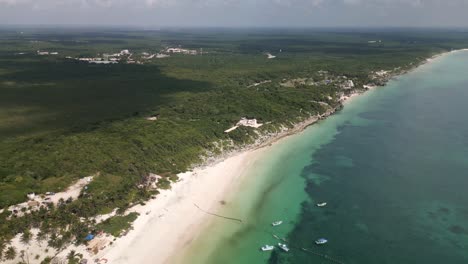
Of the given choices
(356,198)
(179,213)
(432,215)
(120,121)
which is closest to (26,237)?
(179,213)

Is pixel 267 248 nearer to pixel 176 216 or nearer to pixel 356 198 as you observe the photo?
pixel 176 216

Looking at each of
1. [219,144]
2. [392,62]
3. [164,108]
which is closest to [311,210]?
[219,144]

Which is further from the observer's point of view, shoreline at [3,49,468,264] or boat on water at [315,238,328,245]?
boat on water at [315,238,328,245]

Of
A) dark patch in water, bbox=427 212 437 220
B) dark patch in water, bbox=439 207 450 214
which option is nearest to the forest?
dark patch in water, bbox=427 212 437 220

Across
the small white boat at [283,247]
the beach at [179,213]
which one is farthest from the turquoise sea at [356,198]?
the beach at [179,213]

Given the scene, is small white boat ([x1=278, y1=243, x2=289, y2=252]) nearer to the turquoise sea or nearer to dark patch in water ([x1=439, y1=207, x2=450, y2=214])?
the turquoise sea

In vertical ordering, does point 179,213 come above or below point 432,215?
below

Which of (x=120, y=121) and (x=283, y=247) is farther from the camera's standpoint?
(x=120, y=121)
